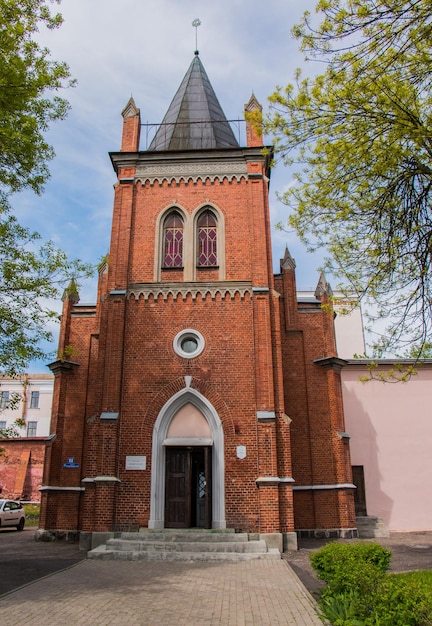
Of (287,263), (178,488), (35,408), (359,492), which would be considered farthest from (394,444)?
(35,408)

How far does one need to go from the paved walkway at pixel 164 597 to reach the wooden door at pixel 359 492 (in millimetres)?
10492

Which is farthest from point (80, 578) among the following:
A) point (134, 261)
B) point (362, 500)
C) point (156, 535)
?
point (362, 500)

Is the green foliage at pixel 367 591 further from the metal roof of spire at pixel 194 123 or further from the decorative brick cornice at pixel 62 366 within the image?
the metal roof of spire at pixel 194 123

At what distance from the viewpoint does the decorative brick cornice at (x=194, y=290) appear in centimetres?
1636

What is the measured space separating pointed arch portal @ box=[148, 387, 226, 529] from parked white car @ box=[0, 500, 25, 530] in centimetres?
1056

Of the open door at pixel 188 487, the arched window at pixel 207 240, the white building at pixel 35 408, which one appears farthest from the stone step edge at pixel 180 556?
the white building at pixel 35 408

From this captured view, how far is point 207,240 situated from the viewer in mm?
17406

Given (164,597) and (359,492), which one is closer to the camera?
(164,597)

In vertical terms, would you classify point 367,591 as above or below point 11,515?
below

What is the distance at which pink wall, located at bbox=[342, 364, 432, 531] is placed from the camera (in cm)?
2119

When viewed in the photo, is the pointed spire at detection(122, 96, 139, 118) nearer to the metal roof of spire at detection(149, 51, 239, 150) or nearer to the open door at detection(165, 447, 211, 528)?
the metal roof of spire at detection(149, 51, 239, 150)

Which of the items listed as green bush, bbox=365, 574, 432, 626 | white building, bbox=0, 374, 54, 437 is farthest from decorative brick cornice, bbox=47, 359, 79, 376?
white building, bbox=0, 374, 54, 437

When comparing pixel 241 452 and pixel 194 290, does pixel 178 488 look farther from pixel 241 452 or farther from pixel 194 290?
pixel 194 290

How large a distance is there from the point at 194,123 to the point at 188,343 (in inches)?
338
